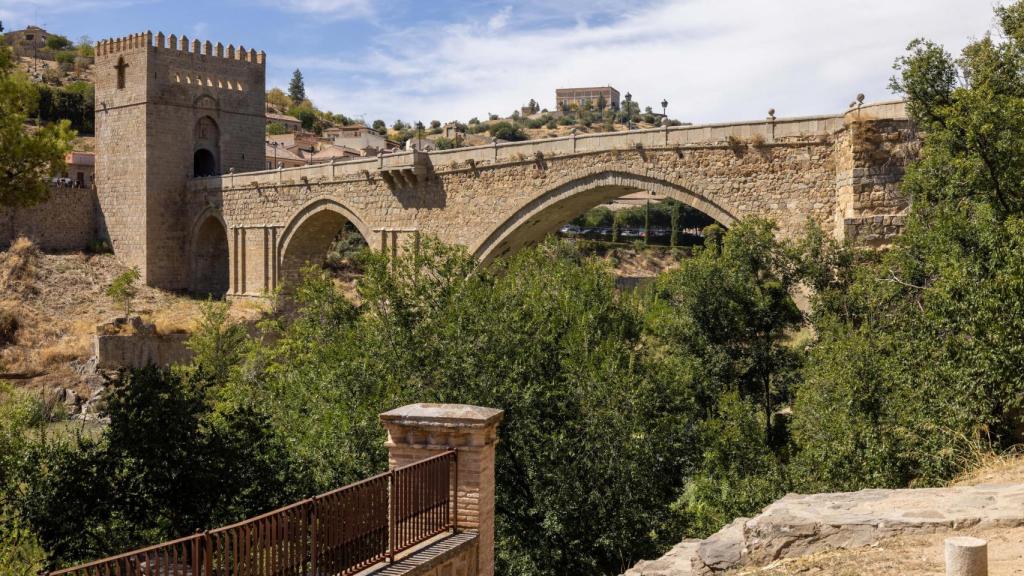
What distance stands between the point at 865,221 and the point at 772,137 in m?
2.39

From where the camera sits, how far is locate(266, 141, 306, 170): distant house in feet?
168

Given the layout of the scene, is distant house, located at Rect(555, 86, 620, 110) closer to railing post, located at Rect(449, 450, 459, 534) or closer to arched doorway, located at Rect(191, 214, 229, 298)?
arched doorway, located at Rect(191, 214, 229, 298)

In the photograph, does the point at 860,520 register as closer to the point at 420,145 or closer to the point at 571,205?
the point at 571,205

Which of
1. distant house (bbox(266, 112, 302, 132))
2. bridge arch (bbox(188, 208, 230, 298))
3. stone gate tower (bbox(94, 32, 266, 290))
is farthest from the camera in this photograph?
distant house (bbox(266, 112, 302, 132))

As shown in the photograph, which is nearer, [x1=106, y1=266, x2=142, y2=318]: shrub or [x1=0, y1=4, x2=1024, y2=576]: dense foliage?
[x1=0, y1=4, x2=1024, y2=576]: dense foliage

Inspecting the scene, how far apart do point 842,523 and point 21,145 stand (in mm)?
10849

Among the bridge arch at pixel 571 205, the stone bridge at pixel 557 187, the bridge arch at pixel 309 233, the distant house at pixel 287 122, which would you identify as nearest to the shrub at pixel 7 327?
the stone bridge at pixel 557 187

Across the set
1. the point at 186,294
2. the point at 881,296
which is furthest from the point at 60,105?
the point at 881,296

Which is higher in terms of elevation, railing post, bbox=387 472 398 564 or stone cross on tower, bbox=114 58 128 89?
stone cross on tower, bbox=114 58 128 89

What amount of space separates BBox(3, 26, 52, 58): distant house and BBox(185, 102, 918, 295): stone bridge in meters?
46.9

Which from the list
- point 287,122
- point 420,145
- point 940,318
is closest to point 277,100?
point 287,122

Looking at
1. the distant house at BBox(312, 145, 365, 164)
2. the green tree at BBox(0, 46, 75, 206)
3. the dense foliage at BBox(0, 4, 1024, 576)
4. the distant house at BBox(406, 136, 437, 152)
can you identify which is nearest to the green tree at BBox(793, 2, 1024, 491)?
the dense foliage at BBox(0, 4, 1024, 576)

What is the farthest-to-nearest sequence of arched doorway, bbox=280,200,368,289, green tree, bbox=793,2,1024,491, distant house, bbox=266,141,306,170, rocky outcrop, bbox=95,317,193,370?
1. distant house, bbox=266,141,306,170
2. arched doorway, bbox=280,200,368,289
3. rocky outcrop, bbox=95,317,193,370
4. green tree, bbox=793,2,1024,491

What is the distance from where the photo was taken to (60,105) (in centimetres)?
5391
